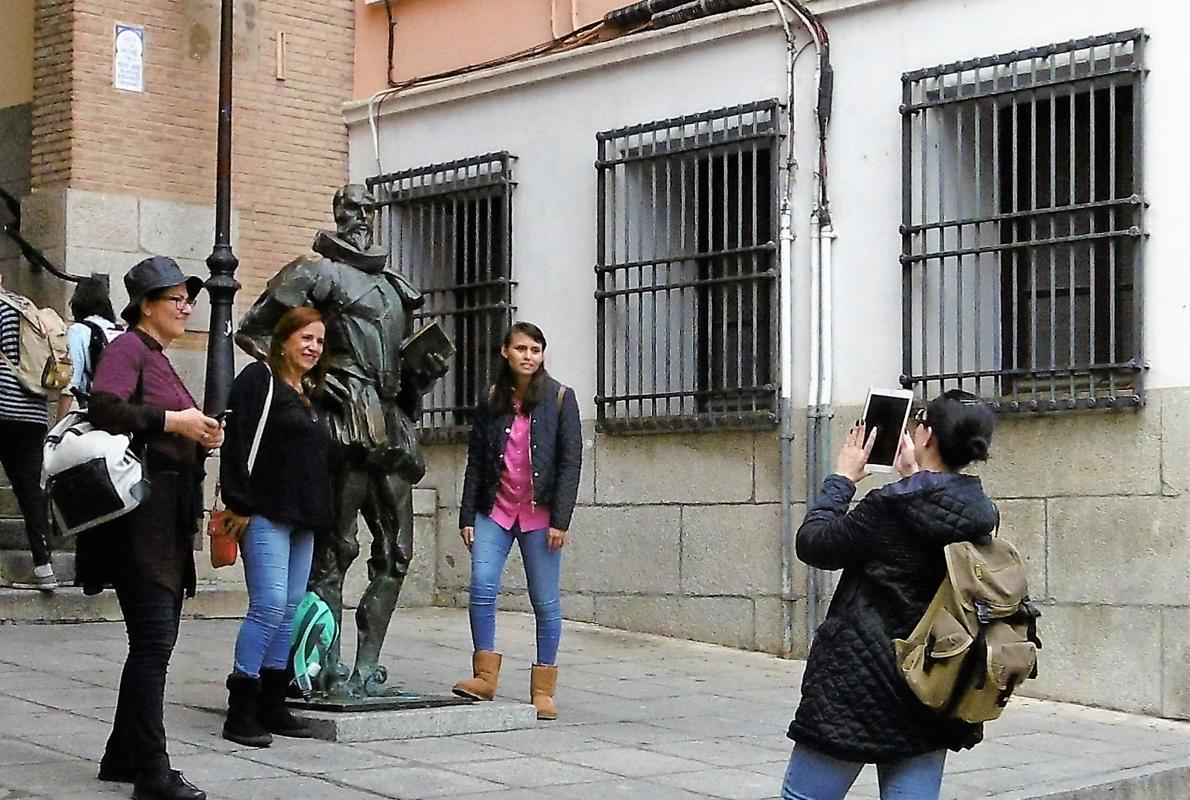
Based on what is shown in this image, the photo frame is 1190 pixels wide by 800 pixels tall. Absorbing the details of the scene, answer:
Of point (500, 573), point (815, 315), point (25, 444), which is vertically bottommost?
point (500, 573)

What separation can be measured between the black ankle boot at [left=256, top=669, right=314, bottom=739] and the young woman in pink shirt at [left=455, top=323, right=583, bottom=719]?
3.44ft

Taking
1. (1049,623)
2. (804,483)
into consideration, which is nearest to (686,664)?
(804,483)

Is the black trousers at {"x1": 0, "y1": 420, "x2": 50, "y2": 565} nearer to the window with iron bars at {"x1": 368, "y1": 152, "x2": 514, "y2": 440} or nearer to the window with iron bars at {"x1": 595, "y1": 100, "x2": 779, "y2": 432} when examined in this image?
the window with iron bars at {"x1": 368, "y1": 152, "x2": 514, "y2": 440}

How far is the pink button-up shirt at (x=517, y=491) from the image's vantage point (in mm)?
8203

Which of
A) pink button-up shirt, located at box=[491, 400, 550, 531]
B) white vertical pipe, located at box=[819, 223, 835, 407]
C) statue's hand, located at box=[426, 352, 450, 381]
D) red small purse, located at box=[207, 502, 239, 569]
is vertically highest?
white vertical pipe, located at box=[819, 223, 835, 407]

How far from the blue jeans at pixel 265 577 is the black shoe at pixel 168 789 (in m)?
1.09

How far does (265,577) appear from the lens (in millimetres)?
6980

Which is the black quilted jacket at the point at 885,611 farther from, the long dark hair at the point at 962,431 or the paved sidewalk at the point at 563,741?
the paved sidewalk at the point at 563,741

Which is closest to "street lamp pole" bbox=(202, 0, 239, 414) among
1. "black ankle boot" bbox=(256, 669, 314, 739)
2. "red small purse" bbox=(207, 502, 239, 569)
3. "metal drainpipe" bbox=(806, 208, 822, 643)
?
"metal drainpipe" bbox=(806, 208, 822, 643)

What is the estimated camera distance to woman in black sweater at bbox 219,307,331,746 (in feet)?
22.6

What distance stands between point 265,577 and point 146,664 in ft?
3.25

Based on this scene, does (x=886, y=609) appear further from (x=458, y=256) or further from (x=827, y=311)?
(x=458, y=256)

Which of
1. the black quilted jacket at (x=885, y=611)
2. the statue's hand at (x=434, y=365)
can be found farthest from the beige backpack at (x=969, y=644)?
the statue's hand at (x=434, y=365)

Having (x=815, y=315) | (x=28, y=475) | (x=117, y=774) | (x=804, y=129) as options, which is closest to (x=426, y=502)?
(x=28, y=475)
